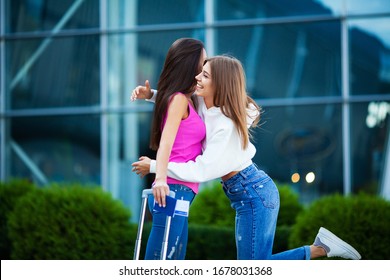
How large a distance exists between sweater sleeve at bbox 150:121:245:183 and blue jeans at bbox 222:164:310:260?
13cm

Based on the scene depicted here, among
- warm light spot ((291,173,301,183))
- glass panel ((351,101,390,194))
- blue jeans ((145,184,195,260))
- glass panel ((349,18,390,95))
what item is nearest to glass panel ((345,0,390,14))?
glass panel ((349,18,390,95))

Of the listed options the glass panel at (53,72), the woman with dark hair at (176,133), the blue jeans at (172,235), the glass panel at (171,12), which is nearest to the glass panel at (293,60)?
the glass panel at (171,12)

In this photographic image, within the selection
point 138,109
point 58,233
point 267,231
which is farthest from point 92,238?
point 267,231

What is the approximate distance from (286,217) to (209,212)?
90cm

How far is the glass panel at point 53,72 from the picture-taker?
1210 cm

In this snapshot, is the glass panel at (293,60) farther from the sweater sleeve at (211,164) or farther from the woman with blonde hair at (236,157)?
the sweater sleeve at (211,164)

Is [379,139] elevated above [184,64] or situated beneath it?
situated beneath

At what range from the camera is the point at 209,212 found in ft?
31.5

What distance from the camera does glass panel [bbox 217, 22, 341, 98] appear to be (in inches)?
453

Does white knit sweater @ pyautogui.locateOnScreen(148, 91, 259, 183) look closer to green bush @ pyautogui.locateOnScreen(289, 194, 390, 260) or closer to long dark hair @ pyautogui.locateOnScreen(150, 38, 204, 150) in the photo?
long dark hair @ pyautogui.locateOnScreen(150, 38, 204, 150)

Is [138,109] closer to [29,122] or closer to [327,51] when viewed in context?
[29,122]

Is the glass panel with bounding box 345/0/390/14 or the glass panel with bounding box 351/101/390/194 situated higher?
the glass panel with bounding box 345/0/390/14

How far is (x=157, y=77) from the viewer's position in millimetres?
11742

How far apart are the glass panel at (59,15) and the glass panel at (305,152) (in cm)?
301
